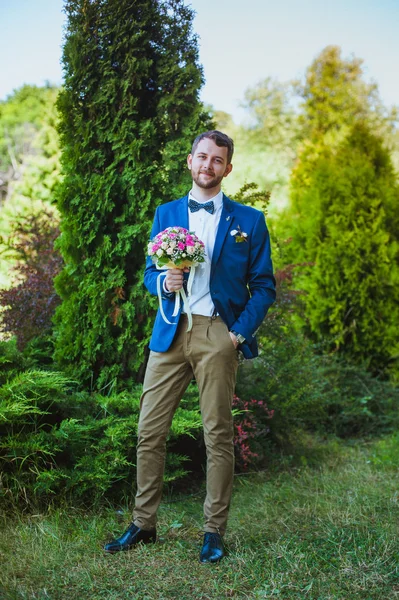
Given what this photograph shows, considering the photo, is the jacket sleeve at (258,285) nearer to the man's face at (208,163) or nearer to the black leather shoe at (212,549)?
the man's face at (208,163)

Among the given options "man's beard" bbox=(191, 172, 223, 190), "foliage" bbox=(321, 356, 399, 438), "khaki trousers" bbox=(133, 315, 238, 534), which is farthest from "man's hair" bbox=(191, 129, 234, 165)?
"foliage" bbox=(321, 356, 399, 438)

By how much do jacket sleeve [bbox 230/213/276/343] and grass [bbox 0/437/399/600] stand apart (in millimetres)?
1093

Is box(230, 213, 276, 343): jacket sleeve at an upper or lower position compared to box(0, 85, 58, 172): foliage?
lower

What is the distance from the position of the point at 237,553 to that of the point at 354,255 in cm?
452

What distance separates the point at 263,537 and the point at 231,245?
1.57 m

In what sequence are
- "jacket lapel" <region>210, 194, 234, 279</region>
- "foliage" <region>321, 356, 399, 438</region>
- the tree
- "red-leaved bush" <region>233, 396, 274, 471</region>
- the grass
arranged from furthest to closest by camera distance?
1. the tree
2. "foliage" <region>321, 356, 399, 438</region>
3. "red-leaved bush" <region>233, 396, 274, 471</region>
4. "jacket lapel" <region>210, 194, 234, 279</region>
5. the grass

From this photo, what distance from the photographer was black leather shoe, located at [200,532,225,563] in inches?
112

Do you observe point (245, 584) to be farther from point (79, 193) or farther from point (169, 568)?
point (79, 193)

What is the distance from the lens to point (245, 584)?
103 inches

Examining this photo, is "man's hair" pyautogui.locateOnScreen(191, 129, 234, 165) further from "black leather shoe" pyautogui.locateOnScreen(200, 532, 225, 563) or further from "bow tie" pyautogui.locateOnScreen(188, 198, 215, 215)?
"black leather shoe" pyautogui.locateOnScreen(200, 532, 225, 563)

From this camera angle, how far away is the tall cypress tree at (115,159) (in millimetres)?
4203

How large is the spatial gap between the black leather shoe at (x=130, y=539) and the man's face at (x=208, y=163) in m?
1.79

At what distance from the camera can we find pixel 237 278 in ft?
9.80

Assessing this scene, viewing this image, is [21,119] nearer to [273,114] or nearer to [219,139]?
[273,114]
